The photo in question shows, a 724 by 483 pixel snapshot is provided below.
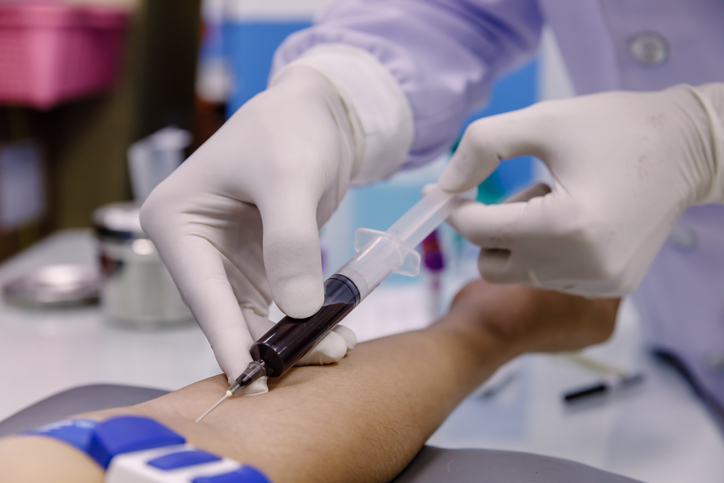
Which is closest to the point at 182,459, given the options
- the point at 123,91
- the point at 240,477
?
the point at 240,477

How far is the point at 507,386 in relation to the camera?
3.18 ft

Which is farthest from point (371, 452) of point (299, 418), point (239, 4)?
point (239, 4)

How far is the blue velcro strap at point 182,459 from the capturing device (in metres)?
0.34

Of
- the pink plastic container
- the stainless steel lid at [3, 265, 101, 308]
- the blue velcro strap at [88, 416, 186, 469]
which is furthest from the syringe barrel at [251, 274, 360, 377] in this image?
the pink plastic container

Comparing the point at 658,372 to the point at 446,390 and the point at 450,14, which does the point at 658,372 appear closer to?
the point at 446,390

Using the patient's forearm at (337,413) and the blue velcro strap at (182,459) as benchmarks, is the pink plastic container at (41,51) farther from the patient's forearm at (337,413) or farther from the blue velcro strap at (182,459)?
the blue velcro strap at (182,459)

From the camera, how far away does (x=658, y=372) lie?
1011 millimetres

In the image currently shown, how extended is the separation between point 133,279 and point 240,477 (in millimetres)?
820

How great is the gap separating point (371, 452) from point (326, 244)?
29.3 inches

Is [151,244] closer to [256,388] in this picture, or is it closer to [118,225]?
[118,225]

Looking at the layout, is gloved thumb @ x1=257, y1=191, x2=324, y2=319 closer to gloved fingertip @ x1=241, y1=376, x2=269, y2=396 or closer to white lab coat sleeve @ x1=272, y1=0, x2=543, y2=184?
gloved fingertip @ x1=241, y1=376, x2=269, y2=396

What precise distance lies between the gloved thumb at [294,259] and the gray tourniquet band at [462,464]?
0.57 ft

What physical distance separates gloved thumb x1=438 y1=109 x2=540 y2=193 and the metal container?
63cm

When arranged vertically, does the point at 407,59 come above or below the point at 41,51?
below
